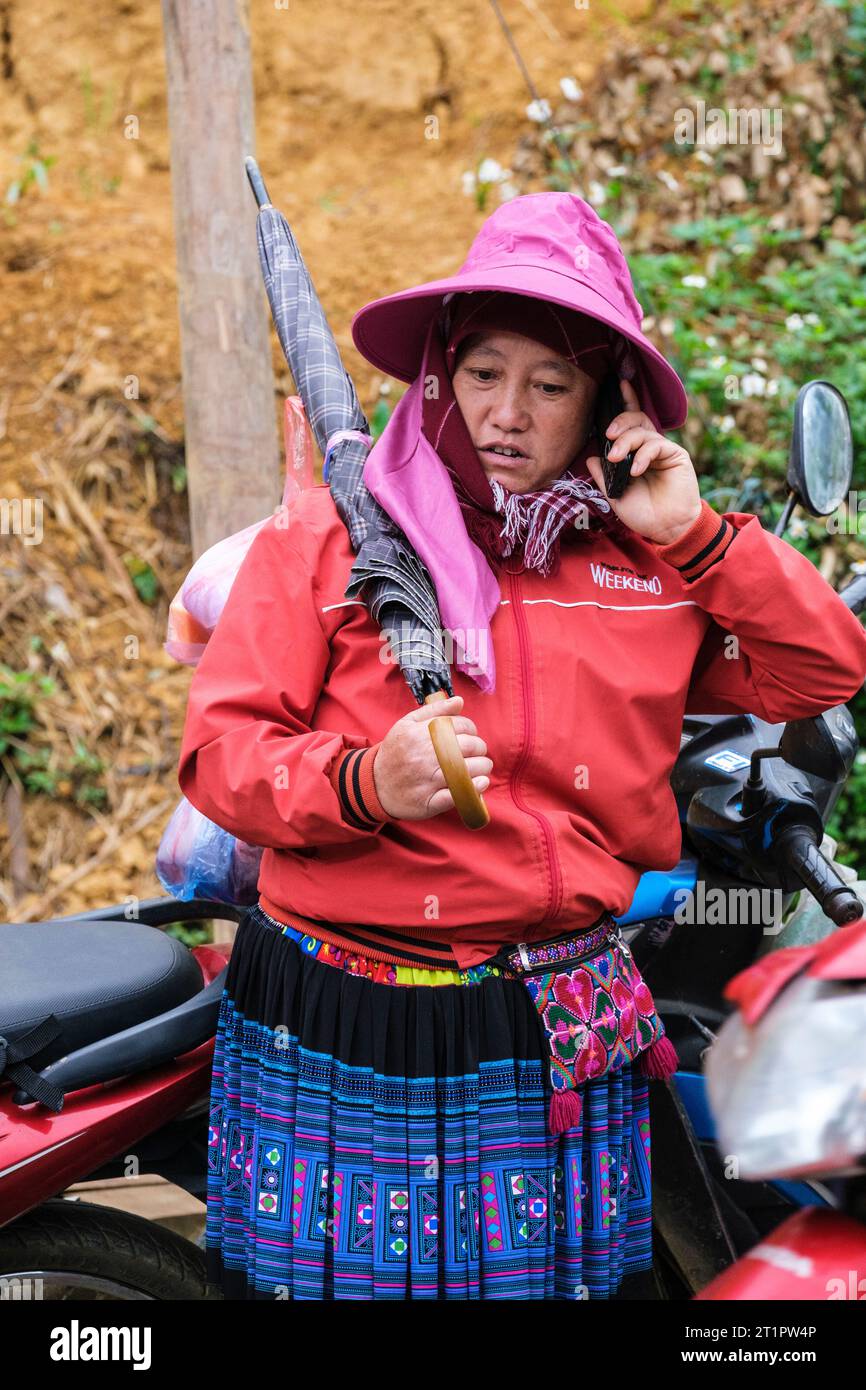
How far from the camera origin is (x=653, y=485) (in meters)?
1.82

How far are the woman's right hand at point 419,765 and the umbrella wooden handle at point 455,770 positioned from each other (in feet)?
0.17

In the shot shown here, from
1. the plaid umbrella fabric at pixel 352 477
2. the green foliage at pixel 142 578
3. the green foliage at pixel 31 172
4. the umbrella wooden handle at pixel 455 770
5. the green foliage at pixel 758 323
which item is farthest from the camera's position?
the green foliage at pixel 31 172

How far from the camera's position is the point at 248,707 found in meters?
1.68

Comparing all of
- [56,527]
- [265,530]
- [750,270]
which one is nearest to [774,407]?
[750,270]

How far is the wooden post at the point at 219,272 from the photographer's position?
322 cm

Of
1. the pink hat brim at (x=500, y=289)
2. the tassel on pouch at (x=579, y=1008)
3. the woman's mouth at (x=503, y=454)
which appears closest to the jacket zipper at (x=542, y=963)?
the tassel on pouch at (x=579, y=1008)

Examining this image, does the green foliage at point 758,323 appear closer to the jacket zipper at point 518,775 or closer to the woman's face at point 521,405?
the woman's face at point 521,405

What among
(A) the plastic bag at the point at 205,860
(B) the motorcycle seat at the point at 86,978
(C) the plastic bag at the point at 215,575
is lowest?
(B) the motorcycle seat at the point at 86,978

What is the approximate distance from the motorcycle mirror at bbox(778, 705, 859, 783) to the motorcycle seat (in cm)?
99

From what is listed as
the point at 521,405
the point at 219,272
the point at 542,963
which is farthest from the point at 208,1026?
the point at 219,272

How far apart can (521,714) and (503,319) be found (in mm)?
565

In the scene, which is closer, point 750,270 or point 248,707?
point 248,707

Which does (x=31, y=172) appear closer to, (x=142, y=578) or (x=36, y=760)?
(x=142, y=578)

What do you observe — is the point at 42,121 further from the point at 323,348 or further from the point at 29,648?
the point at 323,348
